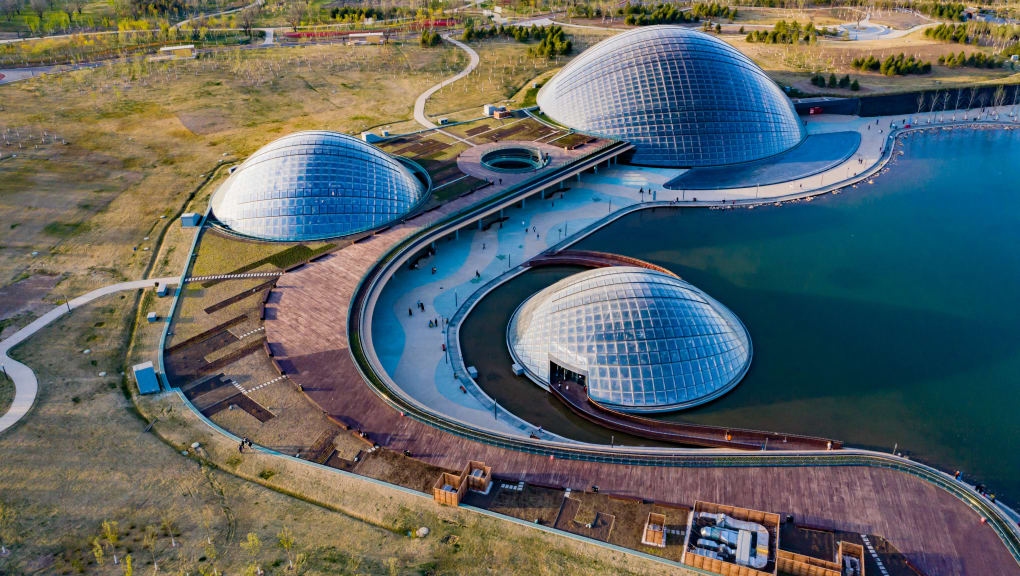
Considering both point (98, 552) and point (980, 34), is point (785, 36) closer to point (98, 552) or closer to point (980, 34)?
point (980, 34)

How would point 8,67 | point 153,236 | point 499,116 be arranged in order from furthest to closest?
point 8,67 < point 499,116 < point 153,236

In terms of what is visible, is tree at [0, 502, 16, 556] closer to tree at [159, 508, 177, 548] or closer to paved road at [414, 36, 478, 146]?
tree at [159, 508, 177, 548]

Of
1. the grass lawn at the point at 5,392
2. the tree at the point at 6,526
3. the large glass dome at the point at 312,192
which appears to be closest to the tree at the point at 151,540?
the tree at the point at 6,526

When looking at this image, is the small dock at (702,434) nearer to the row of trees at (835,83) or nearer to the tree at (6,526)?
the tree at (6,526)

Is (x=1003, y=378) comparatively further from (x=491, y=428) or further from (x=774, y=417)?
(x=491, y=428)

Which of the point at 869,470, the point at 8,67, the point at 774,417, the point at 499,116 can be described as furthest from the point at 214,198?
the point at 8,67

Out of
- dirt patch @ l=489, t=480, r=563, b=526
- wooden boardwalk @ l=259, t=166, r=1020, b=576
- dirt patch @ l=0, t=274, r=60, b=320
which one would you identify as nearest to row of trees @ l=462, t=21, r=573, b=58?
dirt patch @ l=0, t=274, r=60, b=320
